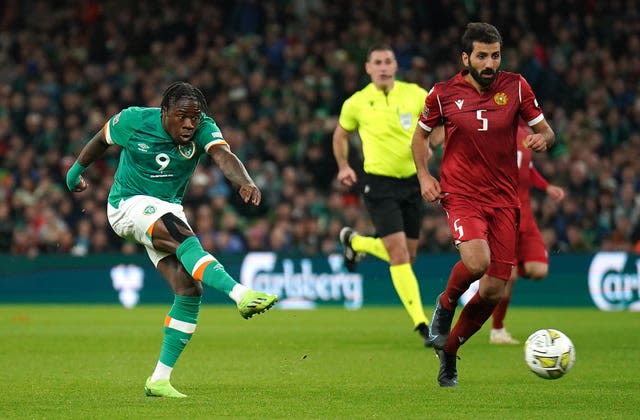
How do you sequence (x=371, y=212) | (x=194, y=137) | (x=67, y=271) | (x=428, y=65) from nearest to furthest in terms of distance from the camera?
(x=194, y=137) → (x=371, y=212) → (x=67, y=271) → (x=428, y=65)

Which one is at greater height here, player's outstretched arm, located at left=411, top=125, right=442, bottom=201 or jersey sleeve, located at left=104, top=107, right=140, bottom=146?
jersey sleeve, located at left=104, top=107, right=140, bottom=146

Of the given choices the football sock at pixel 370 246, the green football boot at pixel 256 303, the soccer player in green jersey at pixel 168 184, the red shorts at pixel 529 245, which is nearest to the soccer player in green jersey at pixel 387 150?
the football sock at pixel 370 246

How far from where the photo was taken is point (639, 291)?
18562mm

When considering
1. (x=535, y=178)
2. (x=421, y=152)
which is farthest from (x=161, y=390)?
(x=535, y=178)

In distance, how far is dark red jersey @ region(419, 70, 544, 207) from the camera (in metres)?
8.88

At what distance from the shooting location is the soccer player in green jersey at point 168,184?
821cm

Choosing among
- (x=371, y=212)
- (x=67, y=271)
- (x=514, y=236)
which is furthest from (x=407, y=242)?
(x=67, y=271)

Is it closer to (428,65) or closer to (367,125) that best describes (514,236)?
(367,125)

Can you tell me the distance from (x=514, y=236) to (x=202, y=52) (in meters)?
16.9

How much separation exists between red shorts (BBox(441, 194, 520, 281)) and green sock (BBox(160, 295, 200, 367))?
1.87m

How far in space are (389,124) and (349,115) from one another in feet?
1.51

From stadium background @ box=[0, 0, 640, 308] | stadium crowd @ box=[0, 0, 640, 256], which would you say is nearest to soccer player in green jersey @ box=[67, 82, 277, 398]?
stadium background @ box=[0, 0, 640, 308]

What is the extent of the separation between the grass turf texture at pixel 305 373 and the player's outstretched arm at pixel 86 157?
1.43m

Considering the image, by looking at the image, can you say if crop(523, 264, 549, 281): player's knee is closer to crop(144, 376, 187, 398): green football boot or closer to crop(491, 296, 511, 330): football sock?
crop(491, 296, 511, 330): football sock
